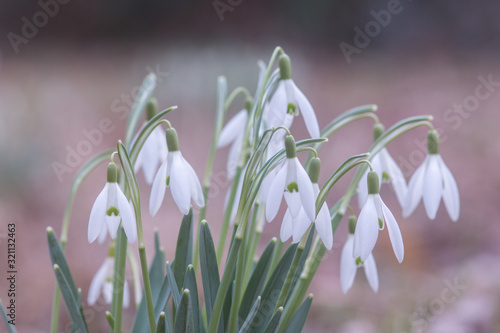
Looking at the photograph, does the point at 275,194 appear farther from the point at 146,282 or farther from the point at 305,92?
the point at 305,92

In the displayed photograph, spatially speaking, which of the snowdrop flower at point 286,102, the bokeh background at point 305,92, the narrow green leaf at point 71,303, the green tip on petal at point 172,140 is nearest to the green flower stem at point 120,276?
the narrow green leaf at point 71,303

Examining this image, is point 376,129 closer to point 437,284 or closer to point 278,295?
point 278,295

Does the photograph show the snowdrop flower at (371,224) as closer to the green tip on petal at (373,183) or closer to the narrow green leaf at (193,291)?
the green tip on petal at (373,183)

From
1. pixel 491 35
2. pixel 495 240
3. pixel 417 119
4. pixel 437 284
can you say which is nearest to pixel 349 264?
pixel 417 119

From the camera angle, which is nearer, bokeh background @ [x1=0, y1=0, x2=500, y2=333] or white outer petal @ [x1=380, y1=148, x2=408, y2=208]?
white outer petal @ [x1=380, y1=148, x2=408, y2=208]

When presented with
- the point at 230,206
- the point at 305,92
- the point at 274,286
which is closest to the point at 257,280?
the point at 274,286

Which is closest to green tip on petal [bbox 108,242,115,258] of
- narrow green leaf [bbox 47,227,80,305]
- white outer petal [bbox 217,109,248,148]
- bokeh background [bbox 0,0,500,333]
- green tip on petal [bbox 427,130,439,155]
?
narrow green leaf [bbox 47,227,80,305]

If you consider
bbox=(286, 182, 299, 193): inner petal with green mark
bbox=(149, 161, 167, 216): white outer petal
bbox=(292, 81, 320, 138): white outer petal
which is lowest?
bbox=(286, 182, 299, 193): inner petal with green mark

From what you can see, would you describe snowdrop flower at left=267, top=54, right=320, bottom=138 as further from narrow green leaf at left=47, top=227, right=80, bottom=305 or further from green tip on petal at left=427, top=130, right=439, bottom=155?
narrow green leaf at left=47, top=227, right=80, bottom=305
